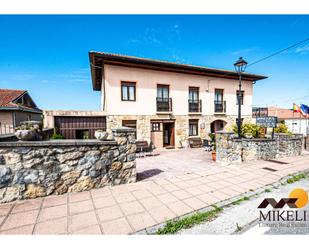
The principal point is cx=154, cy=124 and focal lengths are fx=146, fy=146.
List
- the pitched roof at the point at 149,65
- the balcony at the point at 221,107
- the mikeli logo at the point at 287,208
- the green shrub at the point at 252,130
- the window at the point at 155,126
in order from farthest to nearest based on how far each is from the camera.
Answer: the balcony at the point at 221,107
the window at the point at 155,126
the pitched roof at the point at 149,65
the green shrub at the point at 252,130
the mikeli logo at the point at 287,208

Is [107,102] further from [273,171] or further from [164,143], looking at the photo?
[273,171]

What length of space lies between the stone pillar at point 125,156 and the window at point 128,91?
610 cm

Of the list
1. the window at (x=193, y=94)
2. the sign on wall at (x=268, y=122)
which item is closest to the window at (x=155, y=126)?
the window at (x=193, y=94)

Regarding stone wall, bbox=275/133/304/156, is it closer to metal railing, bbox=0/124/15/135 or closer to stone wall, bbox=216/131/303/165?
stone wall, bbox=216/131/303/165

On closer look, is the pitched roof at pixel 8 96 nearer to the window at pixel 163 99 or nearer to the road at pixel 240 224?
the window at pixel 163 99

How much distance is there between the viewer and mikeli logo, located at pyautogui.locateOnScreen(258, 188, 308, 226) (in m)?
2.64

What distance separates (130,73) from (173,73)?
3.31 meters

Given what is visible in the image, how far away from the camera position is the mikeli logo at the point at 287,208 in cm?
264

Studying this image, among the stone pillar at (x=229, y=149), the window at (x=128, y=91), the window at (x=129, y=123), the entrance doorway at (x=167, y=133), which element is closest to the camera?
the stone pillar at (x=229, y=149)

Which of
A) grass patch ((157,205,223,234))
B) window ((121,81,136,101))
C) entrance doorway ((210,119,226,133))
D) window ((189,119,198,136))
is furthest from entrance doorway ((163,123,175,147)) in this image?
grass patch ((157,205,223,234))

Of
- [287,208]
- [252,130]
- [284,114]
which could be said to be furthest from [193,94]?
[284,114]

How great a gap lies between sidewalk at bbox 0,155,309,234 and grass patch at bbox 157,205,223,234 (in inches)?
7.2

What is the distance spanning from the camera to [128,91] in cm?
988

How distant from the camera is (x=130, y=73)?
32.0 feet
